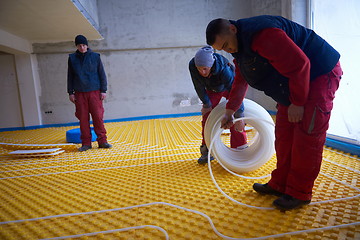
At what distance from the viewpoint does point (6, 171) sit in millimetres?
2963

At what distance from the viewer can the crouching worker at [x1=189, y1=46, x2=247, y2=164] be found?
2.30 meters

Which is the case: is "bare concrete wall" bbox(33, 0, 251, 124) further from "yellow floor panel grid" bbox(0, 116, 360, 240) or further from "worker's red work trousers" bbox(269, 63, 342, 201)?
"worker's red work trousers" bbox(269, 63, 342, 201)

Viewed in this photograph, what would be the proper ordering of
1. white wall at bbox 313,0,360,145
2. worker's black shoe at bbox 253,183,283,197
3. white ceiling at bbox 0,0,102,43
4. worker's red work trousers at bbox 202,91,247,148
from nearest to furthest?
worker's black shoe at bbox 253,183,283,197 → worker's red work trousers at bbox 202,91,247,148 → white wall at bbox 313,0,360,145 → white ceiling at bbox 0,0,102,43

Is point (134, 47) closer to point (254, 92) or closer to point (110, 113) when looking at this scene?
point (110, 113)

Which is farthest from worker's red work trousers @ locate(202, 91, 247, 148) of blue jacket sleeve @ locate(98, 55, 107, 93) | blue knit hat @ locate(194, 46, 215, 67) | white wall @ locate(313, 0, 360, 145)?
blue jacket sleeve @ locate(98, 55, 107, 93)

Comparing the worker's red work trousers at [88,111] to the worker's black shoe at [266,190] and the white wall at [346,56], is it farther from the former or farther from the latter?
the white wall at [346,56]

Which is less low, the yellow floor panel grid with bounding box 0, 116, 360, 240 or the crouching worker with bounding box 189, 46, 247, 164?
the crouching worker with bounding box 189, 46, 247, 164

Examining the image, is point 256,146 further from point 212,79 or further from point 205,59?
point 205,59

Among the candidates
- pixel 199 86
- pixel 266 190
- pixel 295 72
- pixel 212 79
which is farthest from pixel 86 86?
pixel 295 72

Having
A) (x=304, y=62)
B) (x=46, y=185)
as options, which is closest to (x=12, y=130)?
(x=46, y=185)

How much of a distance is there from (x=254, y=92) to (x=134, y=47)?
4.47m

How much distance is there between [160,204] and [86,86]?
9.00ft

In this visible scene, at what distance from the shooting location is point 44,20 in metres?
5.54

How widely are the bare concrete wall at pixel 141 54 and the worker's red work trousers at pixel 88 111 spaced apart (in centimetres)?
422
